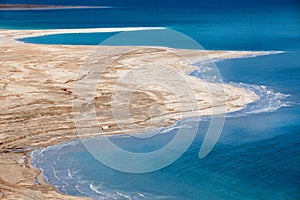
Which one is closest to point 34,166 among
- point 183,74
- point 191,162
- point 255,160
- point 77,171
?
point 77,171

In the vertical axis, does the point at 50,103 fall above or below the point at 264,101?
below

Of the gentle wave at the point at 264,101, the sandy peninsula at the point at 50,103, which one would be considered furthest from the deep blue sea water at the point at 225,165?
the sandy peninsula at the point at 50,103

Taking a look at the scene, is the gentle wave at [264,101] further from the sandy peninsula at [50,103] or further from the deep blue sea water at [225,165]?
the sandy peninsula at [50,103]

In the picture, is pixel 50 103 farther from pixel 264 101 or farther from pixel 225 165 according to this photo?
pixel 264 101

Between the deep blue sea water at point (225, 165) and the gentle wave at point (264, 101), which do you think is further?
the gentle wave at point (264, 101)

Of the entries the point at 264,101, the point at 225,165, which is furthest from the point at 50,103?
the point at 264,101

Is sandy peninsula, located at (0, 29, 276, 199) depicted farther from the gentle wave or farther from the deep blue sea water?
the deep blue sea water

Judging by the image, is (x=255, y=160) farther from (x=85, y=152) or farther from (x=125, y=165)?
(x=85, y=152)

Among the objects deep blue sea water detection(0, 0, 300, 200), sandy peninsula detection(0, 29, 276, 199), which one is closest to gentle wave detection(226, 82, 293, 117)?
deep blue sea water detection(0, 0, 300, 200)
